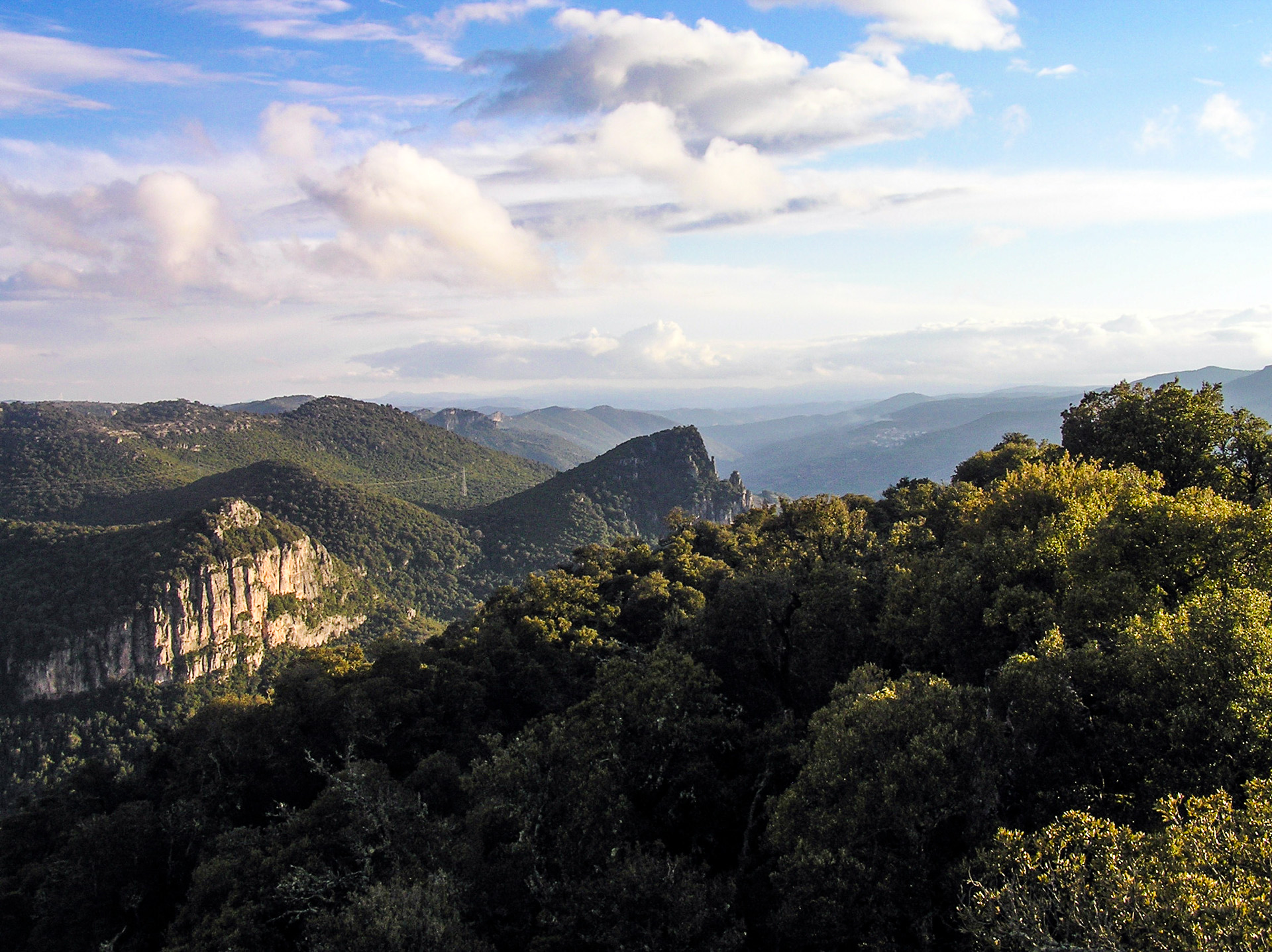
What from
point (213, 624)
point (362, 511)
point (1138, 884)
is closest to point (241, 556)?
point (213, 624)

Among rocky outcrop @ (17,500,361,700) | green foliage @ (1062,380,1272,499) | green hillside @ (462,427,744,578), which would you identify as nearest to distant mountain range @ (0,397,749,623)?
green hillside @ (462,427,744,578)

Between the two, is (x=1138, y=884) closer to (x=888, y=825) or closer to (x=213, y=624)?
(x=888, y=825)

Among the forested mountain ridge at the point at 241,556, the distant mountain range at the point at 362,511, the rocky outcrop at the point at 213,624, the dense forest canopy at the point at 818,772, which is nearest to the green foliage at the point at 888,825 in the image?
the dense forest canopy at the point at 818,772

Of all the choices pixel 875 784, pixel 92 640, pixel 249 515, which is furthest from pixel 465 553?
pixel 875 784

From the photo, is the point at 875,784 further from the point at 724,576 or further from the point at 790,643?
the point at 724,576

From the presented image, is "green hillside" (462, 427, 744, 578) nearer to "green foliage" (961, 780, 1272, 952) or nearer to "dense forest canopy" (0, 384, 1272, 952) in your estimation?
"dense forest canopy" (0, 384, 1272, 952)

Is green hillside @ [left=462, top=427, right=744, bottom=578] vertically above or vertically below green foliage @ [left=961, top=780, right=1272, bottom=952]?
below

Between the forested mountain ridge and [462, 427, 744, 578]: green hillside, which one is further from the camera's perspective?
[462, 427, 744, 578]: green hillside
